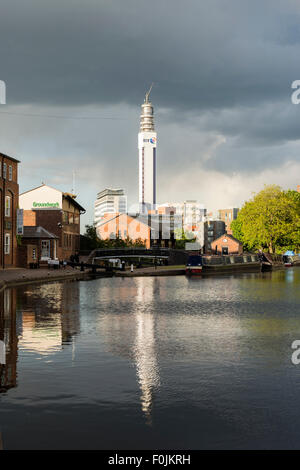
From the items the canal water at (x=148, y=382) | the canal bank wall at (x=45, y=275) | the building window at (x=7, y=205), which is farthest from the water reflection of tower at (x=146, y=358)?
the building window at (x=7, y=205)

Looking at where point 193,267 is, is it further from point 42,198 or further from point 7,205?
point 42,198

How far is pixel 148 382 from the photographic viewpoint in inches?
427

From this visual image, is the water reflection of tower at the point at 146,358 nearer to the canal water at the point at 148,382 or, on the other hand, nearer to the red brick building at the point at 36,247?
the canal water at the point at 148,382

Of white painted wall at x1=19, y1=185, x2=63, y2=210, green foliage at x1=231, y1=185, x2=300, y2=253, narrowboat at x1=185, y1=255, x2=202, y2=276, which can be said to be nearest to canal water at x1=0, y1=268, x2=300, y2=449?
narrowboat at x1=185, y1=255, x2=202, y2=276

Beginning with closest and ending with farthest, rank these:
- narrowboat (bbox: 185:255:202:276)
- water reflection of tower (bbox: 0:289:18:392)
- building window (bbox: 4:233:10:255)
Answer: water reflection of tower (bbox: 0:289:18:392)
building window (bbox: 4:233:10:255)
narrowboat (bbox: 185:255:202:276)

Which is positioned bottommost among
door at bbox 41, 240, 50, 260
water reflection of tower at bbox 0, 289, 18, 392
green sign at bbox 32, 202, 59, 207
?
water reflection of tower at bbox 0, 289, 18, 392

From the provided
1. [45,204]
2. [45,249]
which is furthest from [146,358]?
[45,204]

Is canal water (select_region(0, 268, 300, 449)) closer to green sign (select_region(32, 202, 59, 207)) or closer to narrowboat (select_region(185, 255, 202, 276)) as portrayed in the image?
narrowboat (select_region(185, 255, 202, 276))

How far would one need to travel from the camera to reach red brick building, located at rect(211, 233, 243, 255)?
137875 millimetres

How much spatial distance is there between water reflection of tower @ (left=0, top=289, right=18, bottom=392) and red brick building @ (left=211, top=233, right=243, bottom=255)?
11126 cm

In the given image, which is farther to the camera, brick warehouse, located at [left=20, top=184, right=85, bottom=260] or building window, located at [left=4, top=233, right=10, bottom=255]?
brick warehouse, located at [left=20, top=184, right=85, bottom=260]

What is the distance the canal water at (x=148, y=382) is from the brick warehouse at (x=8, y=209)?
3911 cm

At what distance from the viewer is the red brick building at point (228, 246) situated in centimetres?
13788
